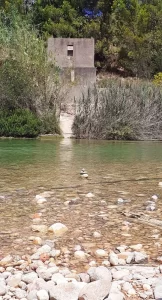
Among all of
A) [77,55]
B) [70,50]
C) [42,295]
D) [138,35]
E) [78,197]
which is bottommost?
[78,197]

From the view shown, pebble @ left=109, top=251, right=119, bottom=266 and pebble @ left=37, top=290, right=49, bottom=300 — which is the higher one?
pebble @ left=37, top=290, right=49, bottom=300

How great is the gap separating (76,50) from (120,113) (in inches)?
451

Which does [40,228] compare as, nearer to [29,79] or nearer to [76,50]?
[29,79]

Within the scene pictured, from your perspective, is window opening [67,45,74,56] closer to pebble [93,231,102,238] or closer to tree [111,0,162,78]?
tree [111,0,162,78]

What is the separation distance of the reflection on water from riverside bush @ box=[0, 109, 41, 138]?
8.46 meters

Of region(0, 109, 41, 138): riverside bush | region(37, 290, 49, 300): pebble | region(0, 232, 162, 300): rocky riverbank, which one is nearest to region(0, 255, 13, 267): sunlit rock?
region(0, 232, 162, 300): rocky riverbank

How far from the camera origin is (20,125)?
1820cm

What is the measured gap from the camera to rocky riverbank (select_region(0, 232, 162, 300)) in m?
2.35

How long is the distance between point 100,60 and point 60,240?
37.1 metres

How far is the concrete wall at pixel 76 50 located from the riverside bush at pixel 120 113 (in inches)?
378

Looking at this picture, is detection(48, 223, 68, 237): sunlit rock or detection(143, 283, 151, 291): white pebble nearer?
detection(143, 283, 151, 291): white pebble

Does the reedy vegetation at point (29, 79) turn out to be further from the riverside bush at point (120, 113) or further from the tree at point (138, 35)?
the tree at point (138, 35)

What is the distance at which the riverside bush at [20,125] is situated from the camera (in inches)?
711

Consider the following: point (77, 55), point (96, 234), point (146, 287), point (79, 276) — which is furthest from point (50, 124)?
point (146, 287)
